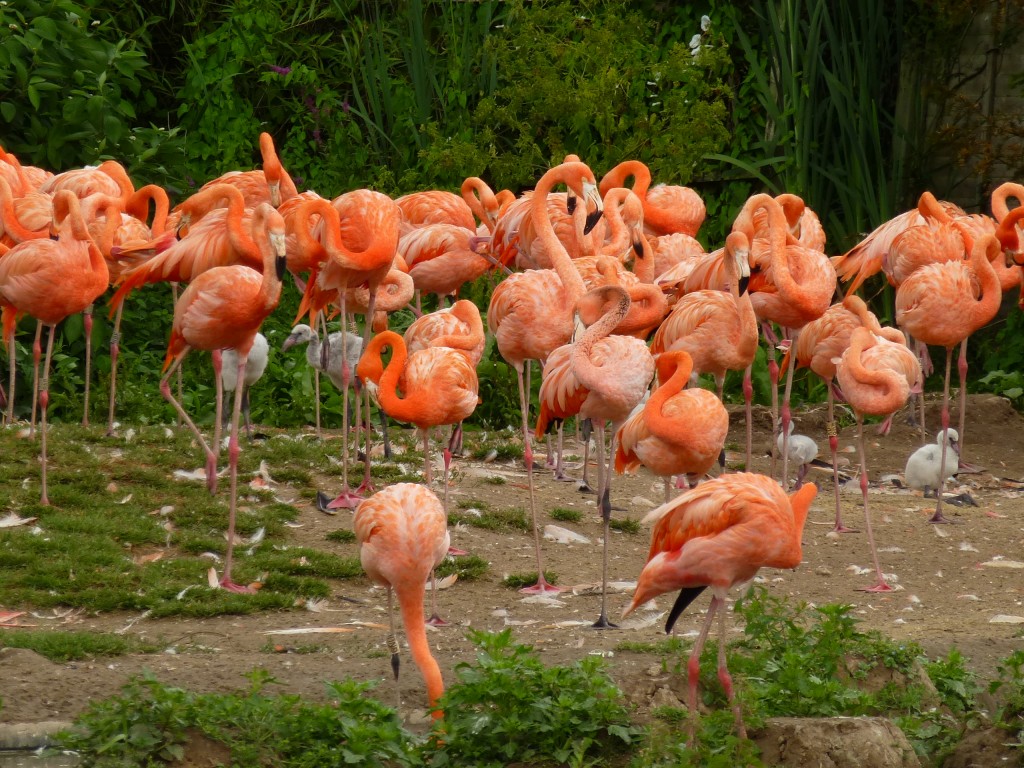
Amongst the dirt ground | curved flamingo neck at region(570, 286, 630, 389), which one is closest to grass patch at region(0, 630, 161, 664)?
the dirt ground

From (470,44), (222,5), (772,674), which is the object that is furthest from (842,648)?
(222,5)

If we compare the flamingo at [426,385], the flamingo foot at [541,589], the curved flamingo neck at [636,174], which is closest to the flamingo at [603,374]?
the flamingo foot at [541,589]

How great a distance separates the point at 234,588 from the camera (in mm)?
5801

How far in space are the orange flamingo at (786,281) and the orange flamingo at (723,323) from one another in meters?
0.21

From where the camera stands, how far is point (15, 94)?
31.0 ft

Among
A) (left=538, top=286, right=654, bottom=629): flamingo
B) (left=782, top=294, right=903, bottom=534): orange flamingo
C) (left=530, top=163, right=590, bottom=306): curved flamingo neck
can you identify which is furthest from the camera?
(left=782, top=294, right=903, bottom=534): orange flamingo

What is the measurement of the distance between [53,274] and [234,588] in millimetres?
1819

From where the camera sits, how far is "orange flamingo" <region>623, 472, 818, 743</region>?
4145mm

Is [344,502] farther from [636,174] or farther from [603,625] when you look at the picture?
[636,174]

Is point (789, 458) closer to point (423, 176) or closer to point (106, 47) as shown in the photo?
point (423, 176)

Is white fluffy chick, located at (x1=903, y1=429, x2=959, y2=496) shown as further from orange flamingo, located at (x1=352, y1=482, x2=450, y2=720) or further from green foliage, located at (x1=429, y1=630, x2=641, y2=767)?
green foliage, located at (x1=429, y1=630, x2=641, y2=767)

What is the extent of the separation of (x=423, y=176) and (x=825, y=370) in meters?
4.48

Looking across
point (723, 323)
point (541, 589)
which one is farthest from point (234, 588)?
point (723, 323)

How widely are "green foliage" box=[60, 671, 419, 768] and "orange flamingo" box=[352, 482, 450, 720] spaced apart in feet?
2.15
